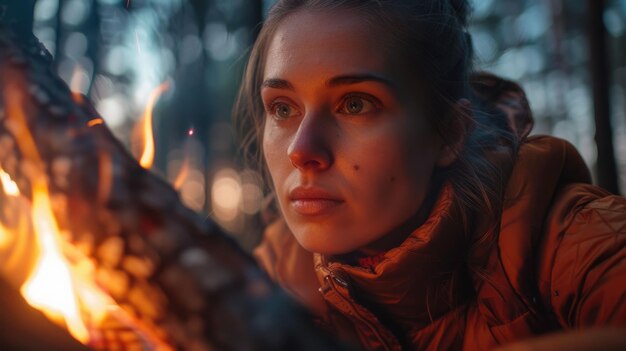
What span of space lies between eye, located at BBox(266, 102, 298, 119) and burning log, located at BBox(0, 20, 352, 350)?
0.61 meters

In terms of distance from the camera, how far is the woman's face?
1.21 meters

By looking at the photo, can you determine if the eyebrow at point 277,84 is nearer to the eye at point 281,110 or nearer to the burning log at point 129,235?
the eye at point 281,110

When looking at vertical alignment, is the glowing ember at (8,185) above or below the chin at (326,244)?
above

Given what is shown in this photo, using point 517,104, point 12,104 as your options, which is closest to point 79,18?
point 12,104

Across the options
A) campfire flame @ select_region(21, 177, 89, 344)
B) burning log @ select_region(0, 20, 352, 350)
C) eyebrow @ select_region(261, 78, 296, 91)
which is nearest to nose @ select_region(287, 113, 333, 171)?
eyebrow @ select_region(261, 78, 296, 91)

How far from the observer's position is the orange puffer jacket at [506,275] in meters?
1.18

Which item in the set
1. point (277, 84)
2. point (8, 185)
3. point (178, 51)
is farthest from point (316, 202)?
point (178, 51)

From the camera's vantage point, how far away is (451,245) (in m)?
1.29

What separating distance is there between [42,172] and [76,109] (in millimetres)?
119

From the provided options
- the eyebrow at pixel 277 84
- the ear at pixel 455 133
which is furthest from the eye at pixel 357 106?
the ear at pixel 455 133

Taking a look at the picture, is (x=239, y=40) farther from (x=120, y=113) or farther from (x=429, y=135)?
(x=429, y=135)

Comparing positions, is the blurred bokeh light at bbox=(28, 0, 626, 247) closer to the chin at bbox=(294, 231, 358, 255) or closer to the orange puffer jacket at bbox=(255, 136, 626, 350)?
the chin at bbox=(294, 231, 358, 255)

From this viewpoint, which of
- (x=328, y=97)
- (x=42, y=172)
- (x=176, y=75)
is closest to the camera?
(x=42, y=172)

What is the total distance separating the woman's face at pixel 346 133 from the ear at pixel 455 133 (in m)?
0.12
